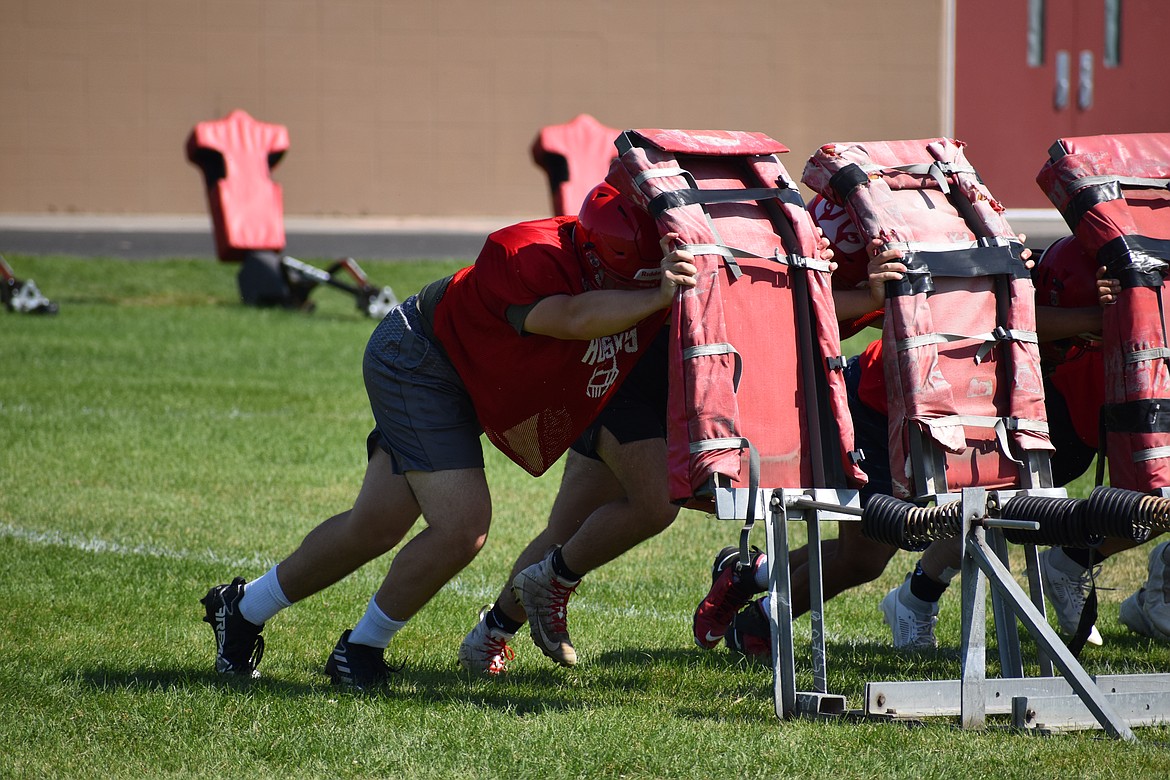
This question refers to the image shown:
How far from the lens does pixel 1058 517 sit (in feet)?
12.8

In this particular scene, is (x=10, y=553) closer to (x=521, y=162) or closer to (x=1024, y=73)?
(x=521, y=162)

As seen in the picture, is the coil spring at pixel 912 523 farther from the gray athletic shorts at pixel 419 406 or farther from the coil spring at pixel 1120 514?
the gray athletic shorts at pixel 419 406

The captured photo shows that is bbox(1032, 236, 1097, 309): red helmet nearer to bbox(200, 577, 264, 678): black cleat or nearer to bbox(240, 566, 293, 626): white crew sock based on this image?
bbox(240, 566, 293, 626): white crew sock

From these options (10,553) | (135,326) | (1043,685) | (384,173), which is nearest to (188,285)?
(135,326)

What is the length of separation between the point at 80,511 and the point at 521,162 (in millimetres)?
20501

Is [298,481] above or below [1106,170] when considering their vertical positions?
below

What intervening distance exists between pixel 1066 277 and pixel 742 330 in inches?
53.5

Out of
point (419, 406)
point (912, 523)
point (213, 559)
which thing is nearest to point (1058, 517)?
point (912, 523)

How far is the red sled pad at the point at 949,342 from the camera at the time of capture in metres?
4.16

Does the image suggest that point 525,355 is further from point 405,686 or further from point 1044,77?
point 1044,77

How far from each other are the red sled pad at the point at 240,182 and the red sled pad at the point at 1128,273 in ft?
42.9

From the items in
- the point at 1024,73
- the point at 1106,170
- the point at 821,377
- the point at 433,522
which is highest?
the point at 1024,73

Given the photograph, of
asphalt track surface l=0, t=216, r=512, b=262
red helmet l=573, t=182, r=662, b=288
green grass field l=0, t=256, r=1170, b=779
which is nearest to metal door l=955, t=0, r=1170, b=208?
asphalt track surface l=0, t=216, r=512, b=262

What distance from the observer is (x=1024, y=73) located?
27047mm
